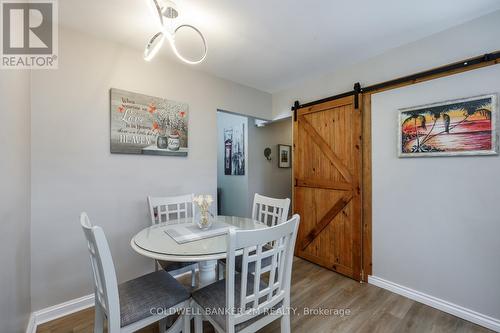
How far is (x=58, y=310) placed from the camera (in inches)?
72.8

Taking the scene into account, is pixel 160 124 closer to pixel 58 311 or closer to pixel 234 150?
pixel 58 311

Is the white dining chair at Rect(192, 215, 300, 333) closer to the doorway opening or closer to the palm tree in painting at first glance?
the palm tree in painting

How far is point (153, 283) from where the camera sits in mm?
1481

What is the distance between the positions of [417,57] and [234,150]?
3.04m

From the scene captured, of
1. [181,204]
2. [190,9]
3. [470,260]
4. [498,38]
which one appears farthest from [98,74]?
[470,260]

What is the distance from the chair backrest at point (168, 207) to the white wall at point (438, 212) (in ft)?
6.79

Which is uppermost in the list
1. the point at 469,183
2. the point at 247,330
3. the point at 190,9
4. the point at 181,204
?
the point at 190,9

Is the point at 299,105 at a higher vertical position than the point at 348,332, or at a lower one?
higher

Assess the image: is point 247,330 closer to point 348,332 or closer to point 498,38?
point 348,332

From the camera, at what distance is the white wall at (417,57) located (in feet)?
5.90

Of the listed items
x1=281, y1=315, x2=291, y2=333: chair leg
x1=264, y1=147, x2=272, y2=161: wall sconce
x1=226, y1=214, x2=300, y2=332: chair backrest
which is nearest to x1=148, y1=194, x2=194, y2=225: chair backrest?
x1=226, y1=214, x2=300, y2=332: chair backrest

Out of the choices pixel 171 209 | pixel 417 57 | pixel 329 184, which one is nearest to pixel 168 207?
pixel 171 209

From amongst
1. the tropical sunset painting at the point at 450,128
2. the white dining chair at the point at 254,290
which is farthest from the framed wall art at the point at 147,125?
the tropical sunset painting at the point at 450,128

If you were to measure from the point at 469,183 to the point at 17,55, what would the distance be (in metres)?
3.63
